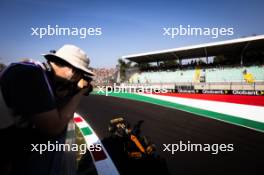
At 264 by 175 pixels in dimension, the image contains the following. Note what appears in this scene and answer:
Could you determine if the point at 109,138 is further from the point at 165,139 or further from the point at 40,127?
the point at 40,127

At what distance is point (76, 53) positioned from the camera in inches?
60.6

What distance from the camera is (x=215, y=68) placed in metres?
21.0

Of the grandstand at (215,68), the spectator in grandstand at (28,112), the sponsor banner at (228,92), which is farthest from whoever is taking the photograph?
the grandstand at (215,68)

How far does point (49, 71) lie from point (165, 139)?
12.6 feet

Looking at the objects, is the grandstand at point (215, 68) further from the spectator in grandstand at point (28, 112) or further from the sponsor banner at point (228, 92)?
the spectator in grandstand at point (28, 112)

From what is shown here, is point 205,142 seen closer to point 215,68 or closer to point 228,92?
point 228,92

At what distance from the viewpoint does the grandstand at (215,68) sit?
16375 millimetres

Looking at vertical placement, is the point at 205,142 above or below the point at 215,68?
below

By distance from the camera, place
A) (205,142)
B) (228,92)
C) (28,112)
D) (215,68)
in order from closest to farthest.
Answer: (28,112) < (205,142) < (228,92) < (215,68)

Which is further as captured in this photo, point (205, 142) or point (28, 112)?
point (205, 142)

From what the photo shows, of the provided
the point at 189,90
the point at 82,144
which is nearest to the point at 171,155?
the point at 82,144

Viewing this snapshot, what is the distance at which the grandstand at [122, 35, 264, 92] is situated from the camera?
16.4 m

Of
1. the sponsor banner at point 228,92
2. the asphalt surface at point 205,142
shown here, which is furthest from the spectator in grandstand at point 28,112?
Answer: the sponsor banner at point 228,92

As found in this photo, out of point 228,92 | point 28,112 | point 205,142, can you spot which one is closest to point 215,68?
point 228,92
